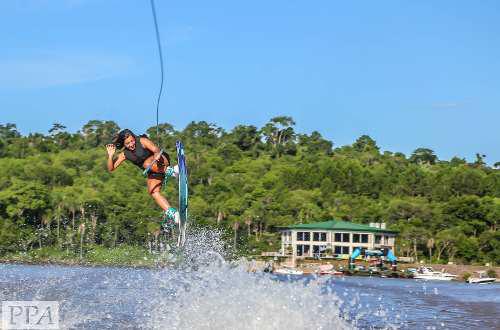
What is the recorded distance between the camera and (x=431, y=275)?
80.8m

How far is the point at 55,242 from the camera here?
10369 cm

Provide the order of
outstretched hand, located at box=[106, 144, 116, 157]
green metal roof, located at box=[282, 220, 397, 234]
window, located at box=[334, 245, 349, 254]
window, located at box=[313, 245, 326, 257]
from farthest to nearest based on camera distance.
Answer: window, located at box=[334, 245, 349, 254] < window, located at box=[313, 245, 326, 257] < green metal roof, located at box=[282, 220, 397, 234] < outstretched hand, located at box=[106, 144, 116, 157]

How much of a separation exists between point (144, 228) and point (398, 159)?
7002cm

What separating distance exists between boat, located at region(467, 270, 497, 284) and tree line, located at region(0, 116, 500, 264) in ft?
25.8

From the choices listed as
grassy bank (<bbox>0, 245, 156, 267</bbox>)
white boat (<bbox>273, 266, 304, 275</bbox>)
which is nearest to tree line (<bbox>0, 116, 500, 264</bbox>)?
grassy bank (<bbox>0, 245, 156, 267</bbox>)


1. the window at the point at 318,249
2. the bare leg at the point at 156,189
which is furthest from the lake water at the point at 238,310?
the window at the point at 318,249

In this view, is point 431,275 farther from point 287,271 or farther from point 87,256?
point 87,256

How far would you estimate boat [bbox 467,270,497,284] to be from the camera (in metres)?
76.8

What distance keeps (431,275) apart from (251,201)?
30766mm

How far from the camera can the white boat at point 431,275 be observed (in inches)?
3127

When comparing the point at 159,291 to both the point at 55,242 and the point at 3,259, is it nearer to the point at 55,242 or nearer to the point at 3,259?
the point at 3,259

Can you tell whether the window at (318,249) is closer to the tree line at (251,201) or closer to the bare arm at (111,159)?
the tree line at (251,201)

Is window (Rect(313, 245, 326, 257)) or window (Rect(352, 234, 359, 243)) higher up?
window (Rect(352, 234, 359, 243))

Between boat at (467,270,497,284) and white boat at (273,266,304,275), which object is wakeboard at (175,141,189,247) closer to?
boat at (467,270,497,284)
